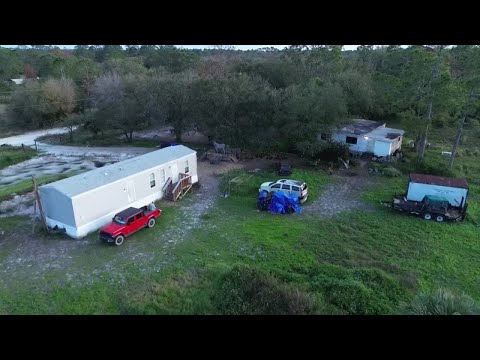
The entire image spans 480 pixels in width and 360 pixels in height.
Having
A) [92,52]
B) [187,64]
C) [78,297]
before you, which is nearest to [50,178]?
[78,297]

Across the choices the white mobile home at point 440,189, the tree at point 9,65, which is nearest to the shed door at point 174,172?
the white mobile home at point 440,189

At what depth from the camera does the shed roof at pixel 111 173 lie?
15922 millimetres

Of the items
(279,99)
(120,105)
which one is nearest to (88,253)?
(279,99)

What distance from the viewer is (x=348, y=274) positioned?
1288 cm

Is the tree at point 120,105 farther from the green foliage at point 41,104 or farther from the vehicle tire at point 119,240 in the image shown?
the vehicle tire at point 119,240

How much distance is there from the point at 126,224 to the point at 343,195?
11.7m

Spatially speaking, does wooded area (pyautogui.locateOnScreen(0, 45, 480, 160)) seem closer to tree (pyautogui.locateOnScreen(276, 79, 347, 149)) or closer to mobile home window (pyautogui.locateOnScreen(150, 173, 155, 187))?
tree (pyautogui.locateOnScreen(276, 79, 347, 149))

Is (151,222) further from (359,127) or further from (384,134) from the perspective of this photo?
(384,134)

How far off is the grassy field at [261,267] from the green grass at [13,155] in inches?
492

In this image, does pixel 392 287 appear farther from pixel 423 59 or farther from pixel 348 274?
pixel 423 59

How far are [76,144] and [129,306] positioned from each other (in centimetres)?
2584

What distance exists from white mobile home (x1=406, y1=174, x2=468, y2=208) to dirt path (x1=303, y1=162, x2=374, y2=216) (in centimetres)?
236

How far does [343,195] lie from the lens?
2039cm

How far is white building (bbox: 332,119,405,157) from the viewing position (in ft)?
86.3
